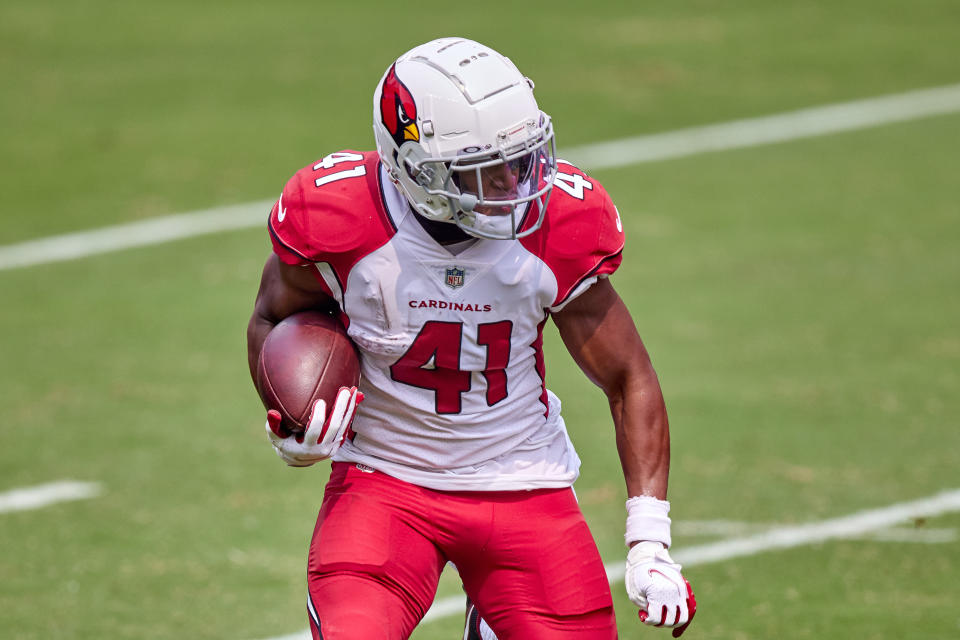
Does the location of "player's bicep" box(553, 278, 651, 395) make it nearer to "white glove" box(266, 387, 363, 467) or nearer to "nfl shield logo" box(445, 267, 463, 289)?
"nfl shield logo" box(445, 267, 463, 289)

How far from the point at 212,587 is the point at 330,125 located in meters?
7.01

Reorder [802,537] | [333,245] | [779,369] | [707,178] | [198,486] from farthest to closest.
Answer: [707,178] → [779,369] → [198,486] → [802,537] → [333,245]

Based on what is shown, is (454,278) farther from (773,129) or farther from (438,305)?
(773,129)

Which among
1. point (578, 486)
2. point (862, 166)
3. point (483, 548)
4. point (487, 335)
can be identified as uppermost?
point (487, 335)

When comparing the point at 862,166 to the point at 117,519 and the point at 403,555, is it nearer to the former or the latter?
the point at 117,519

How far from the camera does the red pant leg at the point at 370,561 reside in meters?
4.01

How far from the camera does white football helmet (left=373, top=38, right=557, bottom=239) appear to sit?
4.00 m

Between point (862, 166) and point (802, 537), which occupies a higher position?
point (802, 537)

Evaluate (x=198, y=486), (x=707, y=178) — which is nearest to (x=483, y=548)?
(x=198, y=486)

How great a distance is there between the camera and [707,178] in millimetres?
11961

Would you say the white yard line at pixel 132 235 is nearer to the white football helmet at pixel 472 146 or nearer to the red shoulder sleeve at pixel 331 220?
the red shoulder sleeve at pixel 331 220

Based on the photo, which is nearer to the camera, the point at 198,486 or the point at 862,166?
the point at 198,486

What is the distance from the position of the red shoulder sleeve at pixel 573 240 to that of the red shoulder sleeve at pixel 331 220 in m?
0.45

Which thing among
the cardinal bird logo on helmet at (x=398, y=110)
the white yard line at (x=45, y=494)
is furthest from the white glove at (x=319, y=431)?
the white yard line at (x=45, y=494)
